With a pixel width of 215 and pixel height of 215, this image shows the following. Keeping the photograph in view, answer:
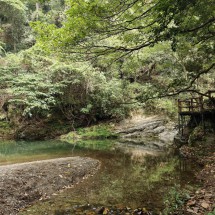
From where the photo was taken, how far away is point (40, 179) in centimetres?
752

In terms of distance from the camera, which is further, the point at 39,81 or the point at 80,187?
the point at 39,81

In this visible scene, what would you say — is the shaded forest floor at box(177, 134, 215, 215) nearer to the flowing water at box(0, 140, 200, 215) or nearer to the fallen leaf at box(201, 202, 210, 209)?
the fallen leaf at box(201, 202, 210, 209)

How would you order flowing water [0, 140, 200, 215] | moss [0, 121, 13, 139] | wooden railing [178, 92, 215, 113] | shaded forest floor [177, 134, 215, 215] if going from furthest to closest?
moss [0, 121, 13, 139] → wooden railing [178, 92, 215, 113] → flowing water [0, 140, 200, 215] → shaded forest floor [177, 134, 215, 215]

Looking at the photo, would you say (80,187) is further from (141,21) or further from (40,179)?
(141,21)

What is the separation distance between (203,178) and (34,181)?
567cm

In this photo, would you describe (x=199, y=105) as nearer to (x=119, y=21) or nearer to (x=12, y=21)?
(x=119, y=21)

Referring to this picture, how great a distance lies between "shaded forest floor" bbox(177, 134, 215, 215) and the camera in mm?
4816

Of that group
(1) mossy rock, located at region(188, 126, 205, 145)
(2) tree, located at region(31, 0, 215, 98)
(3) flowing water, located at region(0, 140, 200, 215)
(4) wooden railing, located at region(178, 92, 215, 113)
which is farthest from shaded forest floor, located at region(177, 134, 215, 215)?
(2) tree, located at region(31, 0, 215, 98)

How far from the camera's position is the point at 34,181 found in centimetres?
727

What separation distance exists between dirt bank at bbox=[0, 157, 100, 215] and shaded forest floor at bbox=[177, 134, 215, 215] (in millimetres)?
4012

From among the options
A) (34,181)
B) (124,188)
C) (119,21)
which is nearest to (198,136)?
(124,188)

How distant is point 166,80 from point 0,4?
2361 centimetres

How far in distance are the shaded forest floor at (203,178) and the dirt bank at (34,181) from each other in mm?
4012

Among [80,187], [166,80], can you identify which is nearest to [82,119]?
[166,80]
